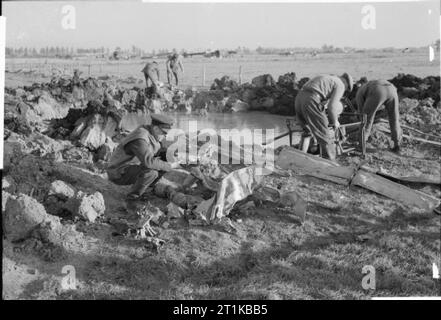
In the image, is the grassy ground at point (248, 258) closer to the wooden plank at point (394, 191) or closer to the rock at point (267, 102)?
the wooden plank at point (394, 191)

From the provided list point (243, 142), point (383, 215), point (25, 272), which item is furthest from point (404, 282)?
point (243, 142)

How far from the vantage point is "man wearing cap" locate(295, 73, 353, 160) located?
7.20 metres

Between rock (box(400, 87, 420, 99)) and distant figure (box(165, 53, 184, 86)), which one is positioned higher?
distant figure (box(165, 53, 184, 86))

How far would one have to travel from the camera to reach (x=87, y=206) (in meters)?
5.38

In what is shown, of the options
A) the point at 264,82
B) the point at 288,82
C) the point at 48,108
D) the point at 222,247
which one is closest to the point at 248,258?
the point at 222,247

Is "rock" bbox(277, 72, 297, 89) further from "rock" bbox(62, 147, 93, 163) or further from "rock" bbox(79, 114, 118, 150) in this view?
"rock" bbox(62, 147, 93, 163)

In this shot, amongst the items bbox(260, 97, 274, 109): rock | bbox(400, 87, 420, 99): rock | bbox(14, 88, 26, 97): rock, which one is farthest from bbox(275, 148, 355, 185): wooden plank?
bbox(14, 88, 26, 97): rock

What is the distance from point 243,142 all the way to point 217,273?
4.30m

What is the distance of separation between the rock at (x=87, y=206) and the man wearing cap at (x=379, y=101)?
446 centimetres

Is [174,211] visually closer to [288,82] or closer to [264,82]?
[288,82]

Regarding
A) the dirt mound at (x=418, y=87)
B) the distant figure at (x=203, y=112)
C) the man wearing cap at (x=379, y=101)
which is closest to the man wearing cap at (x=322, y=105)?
the man wearing cap at (x=379, y=101)

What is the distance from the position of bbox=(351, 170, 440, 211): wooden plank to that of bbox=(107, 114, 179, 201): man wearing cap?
2.36 m

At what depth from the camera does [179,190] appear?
6242mm

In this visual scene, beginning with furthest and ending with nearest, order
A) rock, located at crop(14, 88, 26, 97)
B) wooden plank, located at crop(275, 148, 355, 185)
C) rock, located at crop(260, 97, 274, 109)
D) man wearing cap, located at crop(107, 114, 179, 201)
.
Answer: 1. rock, located at crop(260, 97, 274, 109)
2. rock, located at crop(14, 88, 26, 97)
3. wooden plank, located at crop(275, 148, 355, 185)
4. man wearing cap, located at crop(107, 114, 179, 201)
